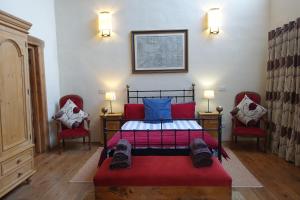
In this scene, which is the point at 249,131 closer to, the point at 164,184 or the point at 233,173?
the point at 233,173

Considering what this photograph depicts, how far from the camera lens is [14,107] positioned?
312 centimetres

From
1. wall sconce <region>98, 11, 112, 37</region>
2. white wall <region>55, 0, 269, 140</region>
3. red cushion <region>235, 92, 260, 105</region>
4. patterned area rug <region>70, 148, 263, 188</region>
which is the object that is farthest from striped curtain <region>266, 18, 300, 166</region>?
wall sconce <region>98, 11, 112, 37</region>

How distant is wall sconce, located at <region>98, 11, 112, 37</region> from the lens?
5.40 m

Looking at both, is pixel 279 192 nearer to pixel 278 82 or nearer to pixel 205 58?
pixel 278 82

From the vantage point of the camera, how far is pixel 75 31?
5.56 meters

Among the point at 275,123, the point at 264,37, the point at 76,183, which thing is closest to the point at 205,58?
the point at 264,37

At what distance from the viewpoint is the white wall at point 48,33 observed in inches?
179

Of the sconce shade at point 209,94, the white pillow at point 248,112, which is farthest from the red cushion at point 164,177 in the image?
the sconce shade at point 209,94

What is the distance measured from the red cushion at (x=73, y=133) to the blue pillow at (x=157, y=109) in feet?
4.15

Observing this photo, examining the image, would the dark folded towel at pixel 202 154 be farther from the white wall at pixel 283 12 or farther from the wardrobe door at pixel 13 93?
the white wall at pixel 283 12

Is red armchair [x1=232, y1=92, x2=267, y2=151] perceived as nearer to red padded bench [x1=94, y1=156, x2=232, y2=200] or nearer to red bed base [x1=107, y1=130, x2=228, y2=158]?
red bed base [x1=107, y1=130, x2=228, y2=158]

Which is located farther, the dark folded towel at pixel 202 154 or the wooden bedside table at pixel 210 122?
the wooden bedside table at pixel 210 122

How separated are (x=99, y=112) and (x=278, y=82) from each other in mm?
3555

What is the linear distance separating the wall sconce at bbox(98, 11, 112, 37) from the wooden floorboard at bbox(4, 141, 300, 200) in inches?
96.9
